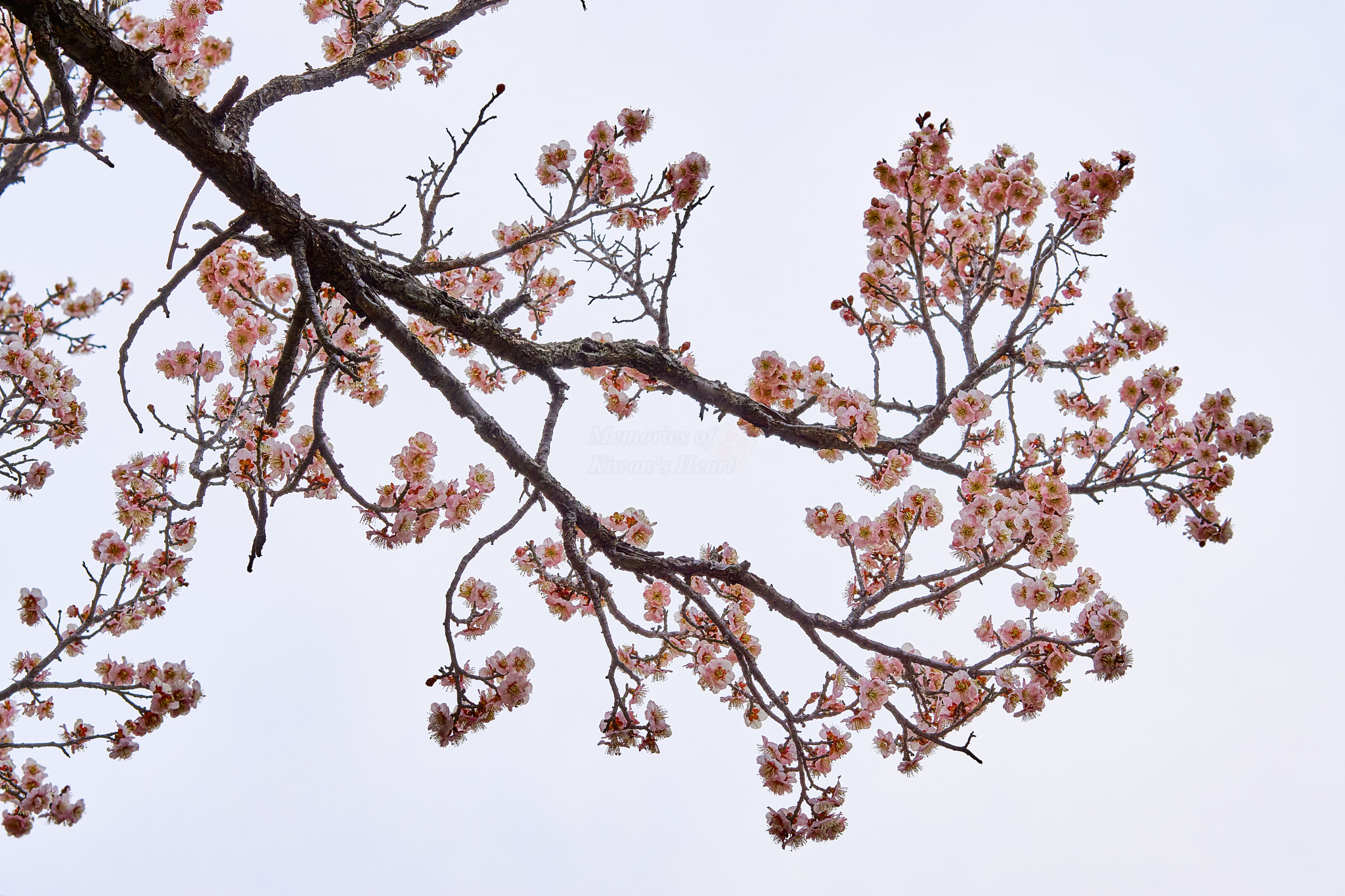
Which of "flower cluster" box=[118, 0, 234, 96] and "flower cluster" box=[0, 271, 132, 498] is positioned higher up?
"flower cluster" box=[118, 0, 234, 96]

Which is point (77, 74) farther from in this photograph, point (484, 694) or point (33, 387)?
point (484, 694)

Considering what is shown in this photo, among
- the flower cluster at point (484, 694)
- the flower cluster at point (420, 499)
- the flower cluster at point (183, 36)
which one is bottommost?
the flower cluster at point (484, 694)

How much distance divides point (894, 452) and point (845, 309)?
133 cm

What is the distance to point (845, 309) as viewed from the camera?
15.9 ft

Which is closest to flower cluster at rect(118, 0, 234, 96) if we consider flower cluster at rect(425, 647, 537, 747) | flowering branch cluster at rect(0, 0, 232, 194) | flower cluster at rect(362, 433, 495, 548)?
flowering branch cluster at rect(0, 0, 232, 194)

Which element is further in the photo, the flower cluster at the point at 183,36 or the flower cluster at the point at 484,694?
the flower cluster at the point at 183,36

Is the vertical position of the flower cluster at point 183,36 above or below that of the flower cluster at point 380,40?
below

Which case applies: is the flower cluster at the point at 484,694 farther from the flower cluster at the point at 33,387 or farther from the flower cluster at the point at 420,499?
the flower cluster at the point at 33,387

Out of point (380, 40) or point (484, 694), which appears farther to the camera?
point (380, 40)

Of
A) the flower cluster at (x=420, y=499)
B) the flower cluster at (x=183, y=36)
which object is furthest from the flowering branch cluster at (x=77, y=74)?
the flower cluster at (x=420, y=499)

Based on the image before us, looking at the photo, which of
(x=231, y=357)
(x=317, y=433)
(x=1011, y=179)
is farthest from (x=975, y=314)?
(x=231, y=357)

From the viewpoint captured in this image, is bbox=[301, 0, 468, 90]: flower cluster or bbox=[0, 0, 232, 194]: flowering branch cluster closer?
bbox=[0, 0, 232, 194]: flowering branch cluster

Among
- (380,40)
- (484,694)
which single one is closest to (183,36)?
(380,40)

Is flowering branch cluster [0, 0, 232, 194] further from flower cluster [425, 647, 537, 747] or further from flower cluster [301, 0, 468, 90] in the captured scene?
flower cluster [425, 647, 537, 747]
